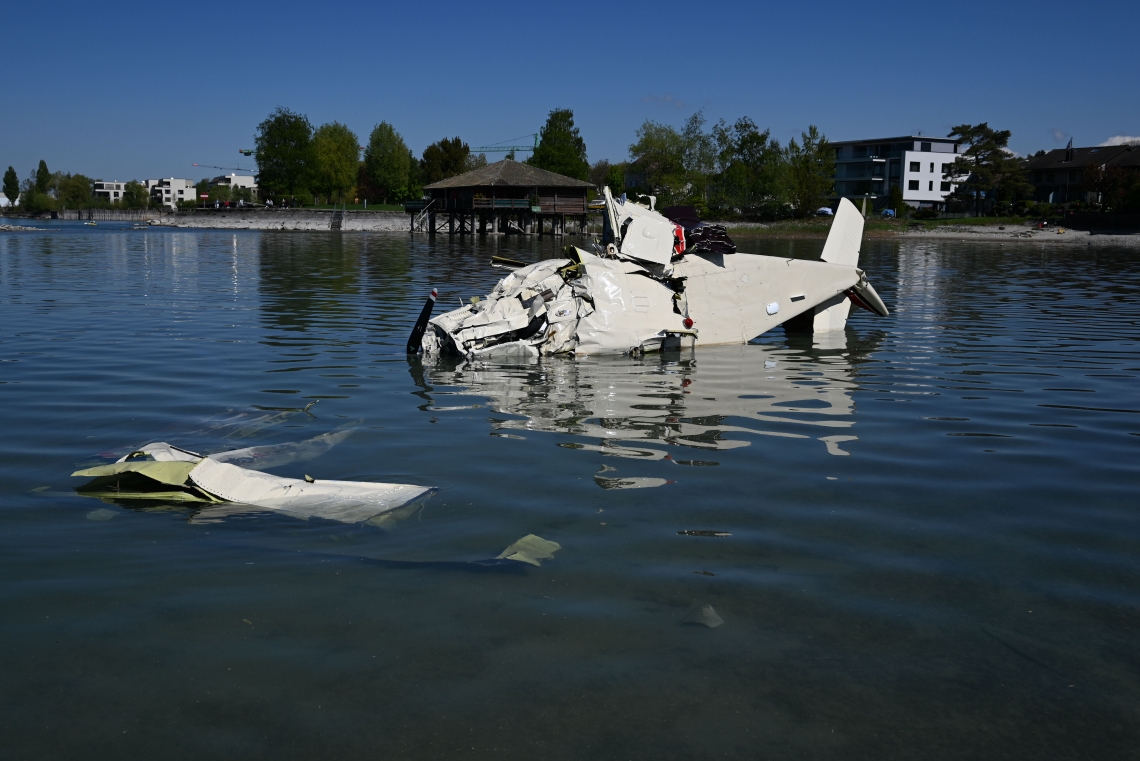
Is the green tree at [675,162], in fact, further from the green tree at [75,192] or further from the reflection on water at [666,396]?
the green tree at [75,192]

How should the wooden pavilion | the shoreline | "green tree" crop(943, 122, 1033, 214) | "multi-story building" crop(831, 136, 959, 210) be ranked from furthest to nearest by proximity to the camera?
"multi-story building" crop(831, 136, 959, 210)
"green tree" crop(943, 122, 1033, 214)
the wooden pavilion
the shoreline

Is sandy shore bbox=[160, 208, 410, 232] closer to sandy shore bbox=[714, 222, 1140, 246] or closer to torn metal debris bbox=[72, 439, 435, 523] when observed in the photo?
sandy shore bbox=[714, 222, 1140, 246]

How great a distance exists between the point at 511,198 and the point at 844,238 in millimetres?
66586

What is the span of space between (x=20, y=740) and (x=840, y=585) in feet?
13.9

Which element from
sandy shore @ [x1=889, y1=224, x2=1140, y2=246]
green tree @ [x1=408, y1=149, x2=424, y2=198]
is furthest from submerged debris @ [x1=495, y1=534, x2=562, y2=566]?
green tree @ [x1=408, y1=149, x2=424, y2=198]

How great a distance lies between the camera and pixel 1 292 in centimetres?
2217

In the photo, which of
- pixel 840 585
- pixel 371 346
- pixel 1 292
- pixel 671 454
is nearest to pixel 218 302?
pixel 1 292

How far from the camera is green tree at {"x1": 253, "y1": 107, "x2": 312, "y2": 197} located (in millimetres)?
124062

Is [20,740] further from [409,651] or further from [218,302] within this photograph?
[218,302]

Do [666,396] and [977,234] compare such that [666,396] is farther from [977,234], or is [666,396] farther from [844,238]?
[977,234]

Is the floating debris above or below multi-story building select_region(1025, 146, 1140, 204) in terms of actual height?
below

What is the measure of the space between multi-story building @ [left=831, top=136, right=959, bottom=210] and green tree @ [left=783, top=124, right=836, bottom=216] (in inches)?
437

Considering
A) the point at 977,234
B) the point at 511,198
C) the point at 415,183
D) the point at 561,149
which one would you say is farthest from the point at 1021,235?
the point at 415,183

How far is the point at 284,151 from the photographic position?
4884 inches
